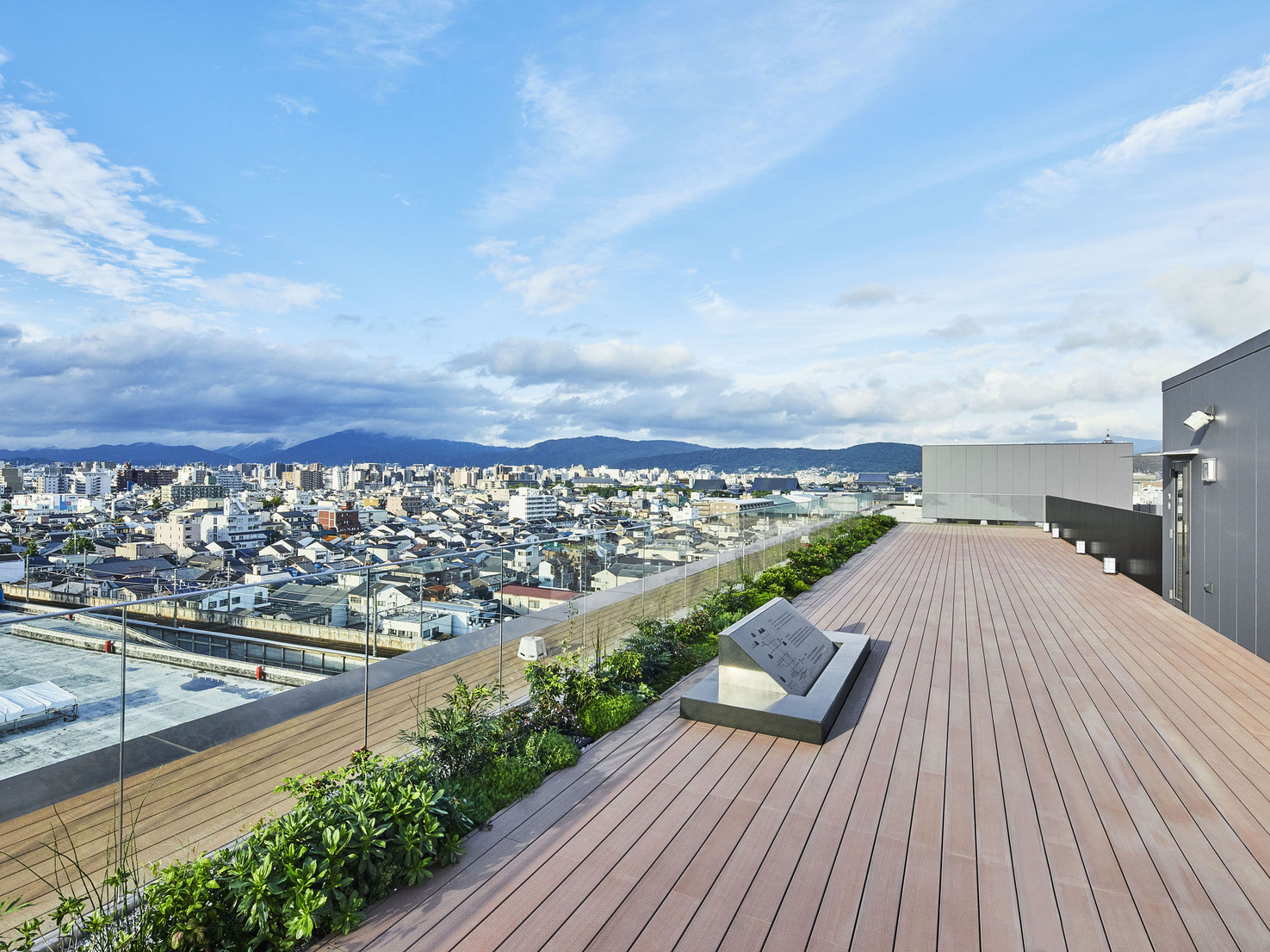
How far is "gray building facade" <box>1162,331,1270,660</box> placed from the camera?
18.5 ft

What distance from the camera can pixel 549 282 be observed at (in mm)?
19750

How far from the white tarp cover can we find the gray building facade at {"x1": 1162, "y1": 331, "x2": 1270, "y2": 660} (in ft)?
29.9

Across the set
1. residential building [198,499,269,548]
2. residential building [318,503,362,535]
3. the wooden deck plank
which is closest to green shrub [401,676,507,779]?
the wooden deck plank

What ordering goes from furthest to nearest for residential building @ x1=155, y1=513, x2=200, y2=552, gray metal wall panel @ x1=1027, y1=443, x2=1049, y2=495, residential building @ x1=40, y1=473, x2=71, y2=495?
residential building @ x1=40, y1=473, x2=71, y2=495 → residential building @ x1=155, y1=513, x2=200, y2=552 → gray metal wall panel @ x1=1027, y1=443, x2=1049, y2=495

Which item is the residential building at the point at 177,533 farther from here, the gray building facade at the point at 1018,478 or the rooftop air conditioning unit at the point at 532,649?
the rooftop air conditioning unit at the point at 532,649

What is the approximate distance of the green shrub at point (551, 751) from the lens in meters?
3.34

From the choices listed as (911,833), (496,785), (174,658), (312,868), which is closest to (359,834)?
(312,868)

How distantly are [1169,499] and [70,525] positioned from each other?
9275cm

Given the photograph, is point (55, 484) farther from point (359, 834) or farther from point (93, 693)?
point (359, 834)

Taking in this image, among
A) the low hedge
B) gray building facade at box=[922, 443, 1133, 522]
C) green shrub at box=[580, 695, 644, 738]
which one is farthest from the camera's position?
gray building facade at box=[922, 443, 1133, 522]

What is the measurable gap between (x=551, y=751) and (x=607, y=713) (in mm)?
702

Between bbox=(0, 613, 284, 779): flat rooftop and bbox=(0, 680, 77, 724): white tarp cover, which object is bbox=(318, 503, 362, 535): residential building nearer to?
bbox=(0, 613, 284, 779): flat rooftop

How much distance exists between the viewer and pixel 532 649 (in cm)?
446

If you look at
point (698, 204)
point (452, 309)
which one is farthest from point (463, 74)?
point (452, 309)
